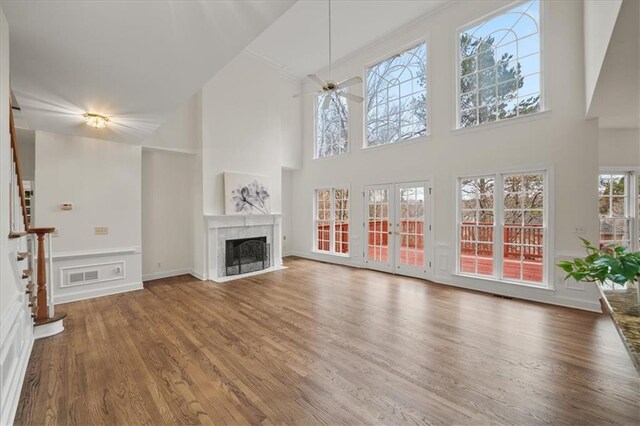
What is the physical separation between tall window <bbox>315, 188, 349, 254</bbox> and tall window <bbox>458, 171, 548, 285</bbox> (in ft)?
9.49

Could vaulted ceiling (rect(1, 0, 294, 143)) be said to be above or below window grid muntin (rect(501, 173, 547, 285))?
above

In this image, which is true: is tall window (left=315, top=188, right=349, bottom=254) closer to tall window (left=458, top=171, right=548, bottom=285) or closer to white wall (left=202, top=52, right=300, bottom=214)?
white wall (left=202, top=52, right=300, bottom=214)

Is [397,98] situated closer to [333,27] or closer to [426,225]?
[333,27]

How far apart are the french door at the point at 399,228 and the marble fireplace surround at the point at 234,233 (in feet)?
7.34

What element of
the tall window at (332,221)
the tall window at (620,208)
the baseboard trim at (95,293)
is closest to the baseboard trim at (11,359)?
the baseboard trim at (95,293)

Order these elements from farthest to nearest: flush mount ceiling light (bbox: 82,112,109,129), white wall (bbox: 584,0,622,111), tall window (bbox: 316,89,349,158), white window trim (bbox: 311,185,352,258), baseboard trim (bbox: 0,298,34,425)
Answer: tall window (bbox: 316,89,349,158) < white window trim (bbox: 311,185,352,258) < flush mount ceiling light (bbox: 82,112,109,129) < white wall (bbox: 584,0,622,111) < baseboard trim (bbox: 0,298,34,425)

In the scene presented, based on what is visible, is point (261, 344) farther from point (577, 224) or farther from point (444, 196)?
point (577, 224)

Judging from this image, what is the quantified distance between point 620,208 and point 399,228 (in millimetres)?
3602

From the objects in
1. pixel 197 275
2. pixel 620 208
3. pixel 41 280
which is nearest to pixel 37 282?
pixel 41 280

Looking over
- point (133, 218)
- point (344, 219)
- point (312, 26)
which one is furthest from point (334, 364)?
point (312, 26)

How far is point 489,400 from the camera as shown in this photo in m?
2.05

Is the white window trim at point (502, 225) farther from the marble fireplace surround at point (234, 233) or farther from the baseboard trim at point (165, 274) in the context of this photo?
the baseboard trim at point (165, 274)

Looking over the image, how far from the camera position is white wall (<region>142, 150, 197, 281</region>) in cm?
570

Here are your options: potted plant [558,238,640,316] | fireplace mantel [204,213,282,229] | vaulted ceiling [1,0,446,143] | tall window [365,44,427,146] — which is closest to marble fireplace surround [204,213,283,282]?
fireplace mantel [204,213,282,229]
